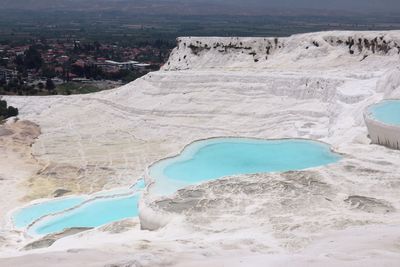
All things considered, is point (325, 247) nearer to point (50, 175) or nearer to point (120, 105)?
point (50, 175)

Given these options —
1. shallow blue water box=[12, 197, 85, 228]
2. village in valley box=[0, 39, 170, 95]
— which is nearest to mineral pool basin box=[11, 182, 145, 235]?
shallow blue water box=[12, 197, 85, 228]

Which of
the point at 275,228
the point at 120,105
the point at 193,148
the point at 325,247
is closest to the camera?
the point at 325,247

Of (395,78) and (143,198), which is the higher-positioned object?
(395,78)

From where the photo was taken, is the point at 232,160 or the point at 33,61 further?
the point at 33,61

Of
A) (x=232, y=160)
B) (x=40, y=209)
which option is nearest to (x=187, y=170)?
(x=232, y=160)

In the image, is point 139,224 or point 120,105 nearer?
point 139,224

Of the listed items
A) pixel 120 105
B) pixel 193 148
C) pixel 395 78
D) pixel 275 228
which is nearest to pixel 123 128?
pixel 120 105

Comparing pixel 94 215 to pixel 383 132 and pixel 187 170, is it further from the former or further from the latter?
pixel 383 132

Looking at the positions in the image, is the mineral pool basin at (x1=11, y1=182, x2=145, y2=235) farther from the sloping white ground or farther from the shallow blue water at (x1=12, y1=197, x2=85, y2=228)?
the sloping white ground
